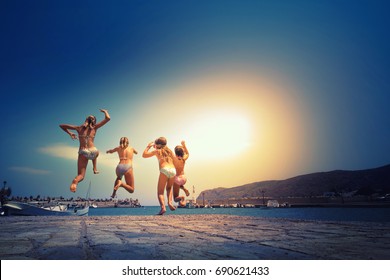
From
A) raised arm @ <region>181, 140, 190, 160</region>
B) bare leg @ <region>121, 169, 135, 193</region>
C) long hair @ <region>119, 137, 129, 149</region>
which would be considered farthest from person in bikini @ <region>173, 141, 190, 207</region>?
long hair @ <region>119, 137, 129, 149</region>

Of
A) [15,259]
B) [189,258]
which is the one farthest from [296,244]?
[15,259]

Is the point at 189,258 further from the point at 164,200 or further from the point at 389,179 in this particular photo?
the point at 389,179

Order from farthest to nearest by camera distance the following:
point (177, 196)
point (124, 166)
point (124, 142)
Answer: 1. point (177, 196)
2. point (124, 142)
3. point (124, 166)

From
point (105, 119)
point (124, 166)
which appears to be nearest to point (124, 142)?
point (124, 166)

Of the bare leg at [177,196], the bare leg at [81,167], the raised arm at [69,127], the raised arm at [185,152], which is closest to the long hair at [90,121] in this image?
the raised arm at [69,127]

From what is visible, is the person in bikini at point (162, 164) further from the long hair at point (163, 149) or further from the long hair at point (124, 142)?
the long hair at point (124, 142)

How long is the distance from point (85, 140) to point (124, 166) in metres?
1.86

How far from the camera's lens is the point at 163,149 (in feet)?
36.6

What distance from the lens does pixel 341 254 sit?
2.43 m

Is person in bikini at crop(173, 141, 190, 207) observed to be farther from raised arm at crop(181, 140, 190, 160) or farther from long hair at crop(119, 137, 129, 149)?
long hair at crop(119, 137, 129, 149)

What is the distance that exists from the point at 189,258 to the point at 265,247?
0.95 m

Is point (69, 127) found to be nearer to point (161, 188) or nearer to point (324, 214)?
point (161, 188)

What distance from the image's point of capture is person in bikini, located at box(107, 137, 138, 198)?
417 inches

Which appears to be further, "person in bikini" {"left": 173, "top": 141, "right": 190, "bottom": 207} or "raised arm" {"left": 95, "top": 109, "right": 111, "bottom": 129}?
"person in bikini" {"left": 173, "top": 141, "right": 190, "bottom": 207}
